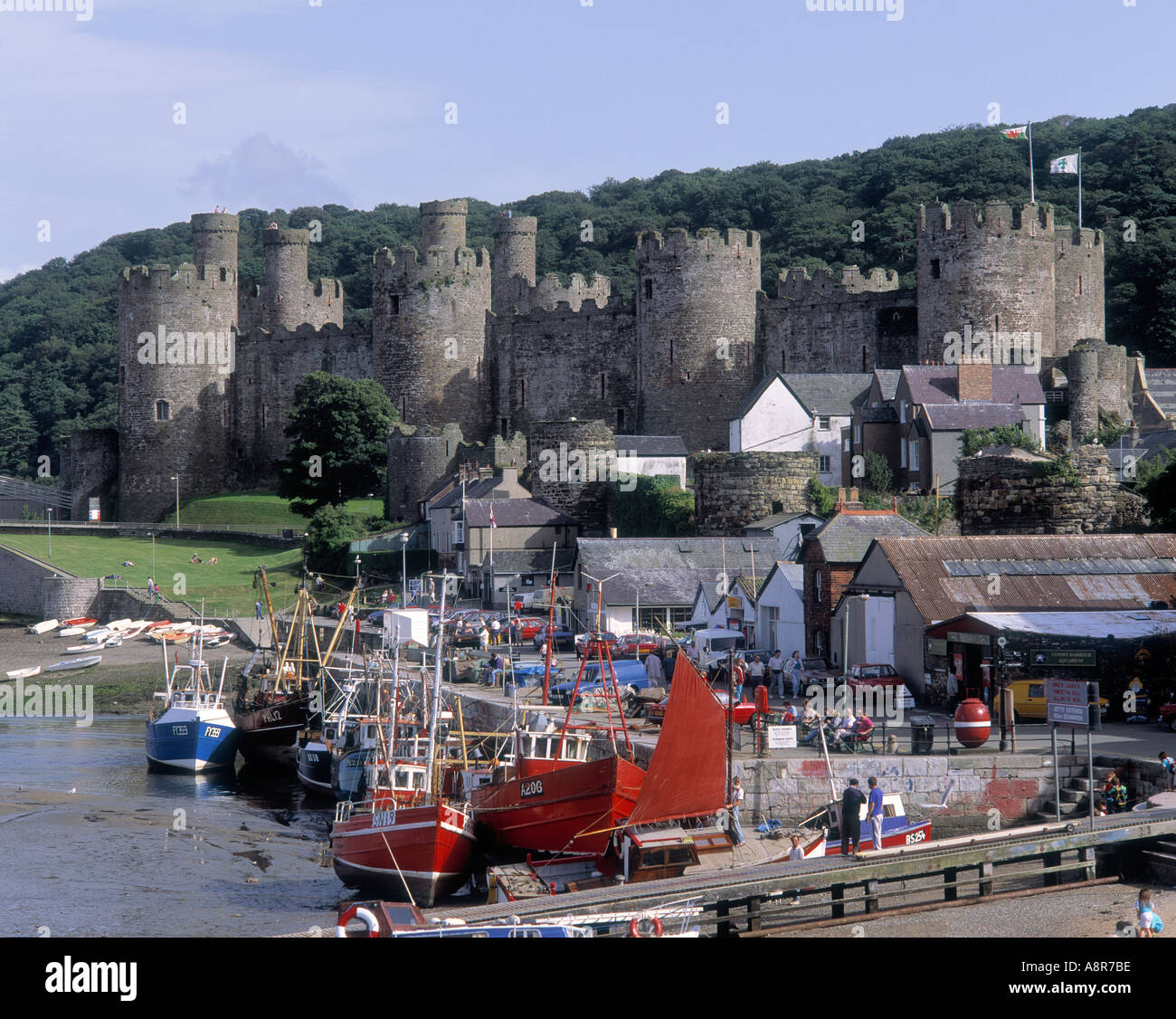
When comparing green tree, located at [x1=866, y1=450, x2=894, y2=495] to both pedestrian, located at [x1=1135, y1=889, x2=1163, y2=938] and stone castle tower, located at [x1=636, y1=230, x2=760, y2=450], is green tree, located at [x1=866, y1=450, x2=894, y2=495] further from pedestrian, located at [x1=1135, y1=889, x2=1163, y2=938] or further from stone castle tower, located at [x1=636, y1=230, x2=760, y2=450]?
pedestrian, located at [x1=1135, y1=889, x2=1163, y2=938]

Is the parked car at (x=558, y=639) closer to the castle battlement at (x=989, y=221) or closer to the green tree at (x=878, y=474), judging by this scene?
the green tree at (x=878, y=474)

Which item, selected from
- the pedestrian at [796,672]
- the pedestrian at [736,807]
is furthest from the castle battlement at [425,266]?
the pedestrian at [736,807]

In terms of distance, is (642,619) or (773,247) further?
(773,247)

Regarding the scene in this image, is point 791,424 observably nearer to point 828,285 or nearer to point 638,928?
point 828,285

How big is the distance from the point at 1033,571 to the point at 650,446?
21.2m

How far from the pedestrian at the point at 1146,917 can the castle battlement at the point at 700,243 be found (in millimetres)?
36452

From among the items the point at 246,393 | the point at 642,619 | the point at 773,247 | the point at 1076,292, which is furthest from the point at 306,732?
the point at 773,247

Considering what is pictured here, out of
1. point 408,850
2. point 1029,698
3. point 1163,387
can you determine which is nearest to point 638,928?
point 408,850

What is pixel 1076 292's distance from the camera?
43438 millimetres

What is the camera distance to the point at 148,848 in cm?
2220

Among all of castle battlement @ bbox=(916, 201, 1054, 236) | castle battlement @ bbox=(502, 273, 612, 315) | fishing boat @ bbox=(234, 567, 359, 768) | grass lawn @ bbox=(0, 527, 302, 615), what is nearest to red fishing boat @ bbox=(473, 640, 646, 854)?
fishing boat @ bbox=(234, 567, 359, 768)

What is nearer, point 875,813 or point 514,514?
point 875,813
